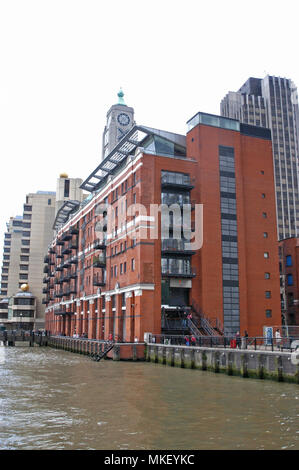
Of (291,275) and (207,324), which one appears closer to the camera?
(207,324)

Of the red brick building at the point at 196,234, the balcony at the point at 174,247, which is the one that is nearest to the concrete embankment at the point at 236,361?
the red brick building at the point at 196,234

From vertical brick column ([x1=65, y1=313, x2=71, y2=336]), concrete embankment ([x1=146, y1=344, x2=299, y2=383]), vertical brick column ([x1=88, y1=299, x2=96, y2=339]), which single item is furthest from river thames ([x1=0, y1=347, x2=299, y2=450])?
vertical brick column ([x1=65, y1=313, x2=71, y2=336])

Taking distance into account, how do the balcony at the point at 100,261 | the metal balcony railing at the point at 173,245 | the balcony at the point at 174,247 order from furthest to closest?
the balcony at the point at 100,261, the metal balcony railing at the point at 173,245, the balcony at the point at 174,247

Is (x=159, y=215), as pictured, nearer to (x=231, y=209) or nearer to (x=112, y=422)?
(x=231, y=209)

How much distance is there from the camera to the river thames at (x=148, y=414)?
39.2ft

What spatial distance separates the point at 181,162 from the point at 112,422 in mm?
35456

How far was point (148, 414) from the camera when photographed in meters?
15.6

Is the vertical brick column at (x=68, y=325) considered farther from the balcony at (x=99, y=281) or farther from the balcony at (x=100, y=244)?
the balcony at (x=100, y=244)

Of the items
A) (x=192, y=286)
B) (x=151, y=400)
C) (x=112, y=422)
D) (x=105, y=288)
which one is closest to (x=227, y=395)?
(x=151, y=400)

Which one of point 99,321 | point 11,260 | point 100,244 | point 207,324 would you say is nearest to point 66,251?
point 100,244

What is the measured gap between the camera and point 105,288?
5453cm

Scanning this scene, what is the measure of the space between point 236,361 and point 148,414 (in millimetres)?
12882

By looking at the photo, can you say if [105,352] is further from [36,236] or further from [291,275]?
[36,236]

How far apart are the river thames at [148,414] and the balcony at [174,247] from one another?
18494 millimetres
